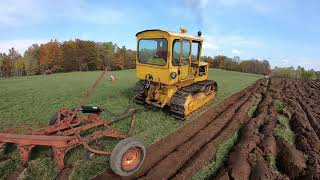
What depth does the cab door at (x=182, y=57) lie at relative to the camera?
1084 centimetres

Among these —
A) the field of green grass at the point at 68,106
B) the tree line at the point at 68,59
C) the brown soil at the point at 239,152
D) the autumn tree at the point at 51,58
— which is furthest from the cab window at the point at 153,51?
the autumn tree at the point at 51,58

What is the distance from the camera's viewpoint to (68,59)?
7125cm

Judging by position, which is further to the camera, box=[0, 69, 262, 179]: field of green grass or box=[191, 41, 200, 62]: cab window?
box=[191, 41, 200, 62]: cab window

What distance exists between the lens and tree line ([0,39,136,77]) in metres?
69.9

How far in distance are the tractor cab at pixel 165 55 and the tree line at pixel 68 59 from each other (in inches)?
2268

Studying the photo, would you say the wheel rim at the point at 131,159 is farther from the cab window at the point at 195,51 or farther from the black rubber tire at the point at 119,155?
the cab window at the point at 195,51

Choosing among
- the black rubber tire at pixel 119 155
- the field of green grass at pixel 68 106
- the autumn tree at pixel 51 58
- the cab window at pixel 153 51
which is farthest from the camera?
the autumn tree at pixel 51 58

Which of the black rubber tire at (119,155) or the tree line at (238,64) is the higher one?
the tree line at (238,64)

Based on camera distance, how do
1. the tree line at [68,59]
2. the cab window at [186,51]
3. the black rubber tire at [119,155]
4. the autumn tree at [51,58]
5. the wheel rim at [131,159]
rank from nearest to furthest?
the black rubber tire at [119,155]
the wheel rim at [131,159]
the cab window at [186,51]
the autumn tree at [51,58]
the tree line at [68,59]

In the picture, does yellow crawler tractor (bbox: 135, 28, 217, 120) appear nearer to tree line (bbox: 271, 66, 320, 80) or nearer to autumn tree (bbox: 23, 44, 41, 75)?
tree line (bbox: 271, 66, 320, 80)

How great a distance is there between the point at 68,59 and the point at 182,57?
65.5 meters

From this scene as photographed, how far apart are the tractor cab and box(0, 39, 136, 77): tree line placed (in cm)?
5760

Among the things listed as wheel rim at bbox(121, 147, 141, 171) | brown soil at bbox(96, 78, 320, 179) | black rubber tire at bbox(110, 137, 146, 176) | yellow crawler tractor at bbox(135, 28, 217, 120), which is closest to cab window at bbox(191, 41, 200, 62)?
yellow crawler tractor at bbox(135, 28, 217, 120)

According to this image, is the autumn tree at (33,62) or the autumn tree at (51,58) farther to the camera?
the autumn tree at (33,62)
